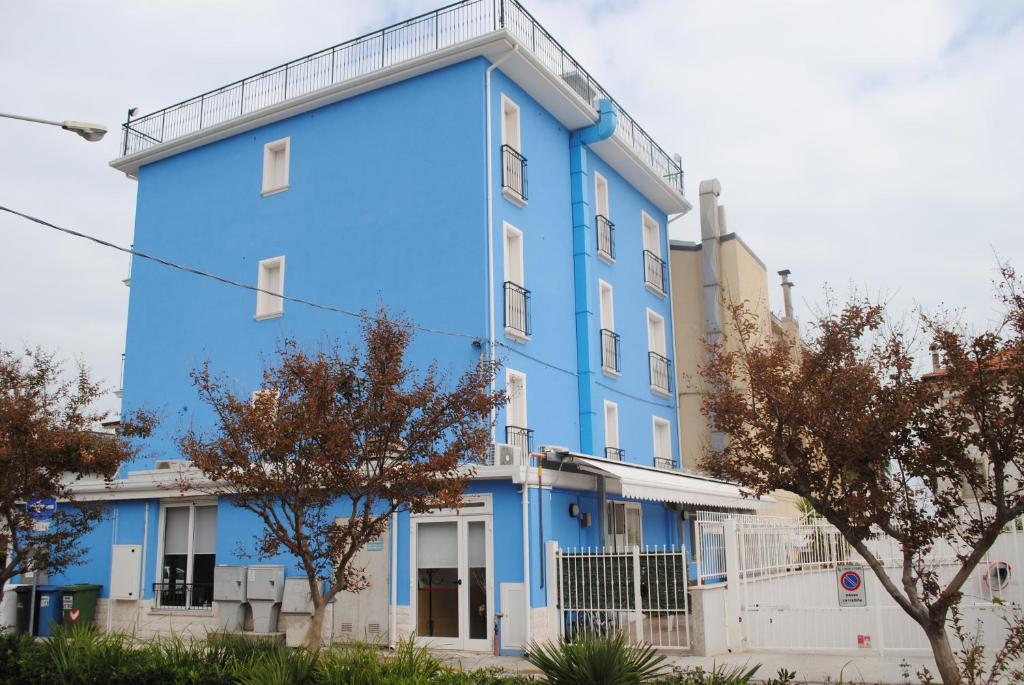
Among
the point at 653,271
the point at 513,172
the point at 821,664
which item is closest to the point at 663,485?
the point at 821,664

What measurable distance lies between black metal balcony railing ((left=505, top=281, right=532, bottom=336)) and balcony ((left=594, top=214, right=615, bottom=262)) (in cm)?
383

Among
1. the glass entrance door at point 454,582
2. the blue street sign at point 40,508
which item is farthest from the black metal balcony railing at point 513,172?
the blue street sign at point 40,508

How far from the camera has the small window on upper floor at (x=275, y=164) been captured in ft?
77.5

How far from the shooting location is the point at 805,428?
31.8 feet

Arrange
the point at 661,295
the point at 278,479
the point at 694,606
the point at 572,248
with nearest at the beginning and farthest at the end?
the point at 278,479, the point at 694,606, the point at 572,248, the point at 661,295

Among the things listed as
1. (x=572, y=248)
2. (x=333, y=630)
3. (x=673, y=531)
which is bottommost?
(x=333, y=630)

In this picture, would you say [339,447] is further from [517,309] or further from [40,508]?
[517,309]

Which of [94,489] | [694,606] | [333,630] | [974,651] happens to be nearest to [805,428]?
[974,651]

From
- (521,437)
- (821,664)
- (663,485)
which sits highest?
(521,437)

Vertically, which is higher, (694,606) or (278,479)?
(278,479)

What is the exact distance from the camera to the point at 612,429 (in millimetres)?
24156

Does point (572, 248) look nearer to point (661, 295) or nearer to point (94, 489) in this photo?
point (661, 295)

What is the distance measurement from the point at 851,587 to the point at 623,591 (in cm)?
383

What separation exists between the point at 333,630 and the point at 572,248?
34.9 feet
